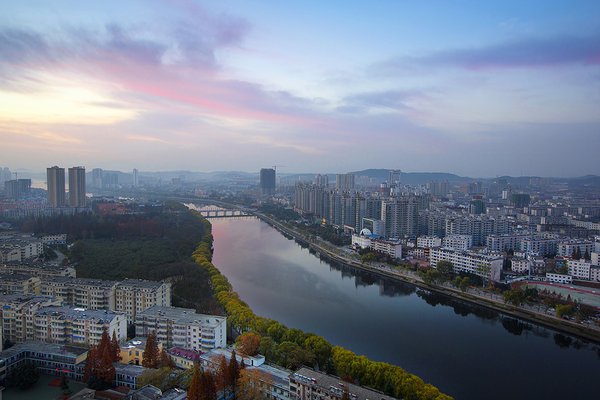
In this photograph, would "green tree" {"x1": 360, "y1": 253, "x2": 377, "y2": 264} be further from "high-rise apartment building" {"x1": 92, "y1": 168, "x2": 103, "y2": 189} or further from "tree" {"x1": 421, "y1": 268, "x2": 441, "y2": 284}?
"high-rise apartment building" {"x1": 92, "y1": 168, "x2": 103, "y2": 189}

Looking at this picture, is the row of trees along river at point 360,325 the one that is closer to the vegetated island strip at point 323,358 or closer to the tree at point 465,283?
the vegetated island strip at point 323,358

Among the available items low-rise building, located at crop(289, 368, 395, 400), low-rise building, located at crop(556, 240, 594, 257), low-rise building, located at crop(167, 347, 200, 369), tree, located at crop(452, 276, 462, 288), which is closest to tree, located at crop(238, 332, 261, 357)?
low-rise building, located at crop(167, 347, 200, 369)

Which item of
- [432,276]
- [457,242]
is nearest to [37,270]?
[432,276]

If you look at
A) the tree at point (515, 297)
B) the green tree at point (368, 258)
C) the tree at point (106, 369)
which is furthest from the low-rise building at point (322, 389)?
the green tree at point (368, 258)

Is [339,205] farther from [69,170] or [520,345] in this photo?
[69,170]

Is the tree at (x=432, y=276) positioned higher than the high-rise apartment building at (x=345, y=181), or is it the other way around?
the high-rise apartment building at (x=345, y=181)

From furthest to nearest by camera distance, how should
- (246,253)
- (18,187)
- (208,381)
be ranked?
(18,187) → (246,253) → (208,381)

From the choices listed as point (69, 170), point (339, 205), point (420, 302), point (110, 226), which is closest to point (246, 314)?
point (420, 302)
